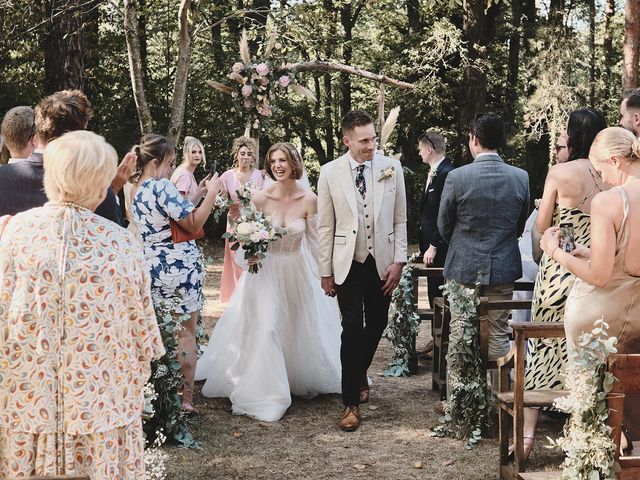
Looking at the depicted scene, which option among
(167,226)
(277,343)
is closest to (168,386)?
(167,226)

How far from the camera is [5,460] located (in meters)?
3.07

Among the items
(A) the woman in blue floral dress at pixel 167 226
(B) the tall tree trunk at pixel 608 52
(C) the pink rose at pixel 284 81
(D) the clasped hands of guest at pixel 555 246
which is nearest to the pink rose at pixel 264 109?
(C) the pink rose at pixel 284 81

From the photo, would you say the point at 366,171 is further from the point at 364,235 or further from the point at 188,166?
the point at 188,166

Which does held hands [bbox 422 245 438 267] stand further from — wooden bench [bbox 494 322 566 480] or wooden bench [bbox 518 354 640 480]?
wooden bench [bbox 518 354 640 480]

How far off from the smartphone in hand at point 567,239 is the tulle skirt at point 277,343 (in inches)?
A: 115

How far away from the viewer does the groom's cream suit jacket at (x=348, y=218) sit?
5852 millimetres

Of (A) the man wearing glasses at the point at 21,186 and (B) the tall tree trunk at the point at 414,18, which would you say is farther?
(B) the tall tree trunk at the point at 414,18

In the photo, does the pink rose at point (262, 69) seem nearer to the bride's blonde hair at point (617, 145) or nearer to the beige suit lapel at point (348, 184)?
the beige suit lapel at point (348, 184)

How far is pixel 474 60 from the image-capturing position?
1975 cm

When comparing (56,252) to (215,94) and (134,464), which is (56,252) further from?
(215,94)

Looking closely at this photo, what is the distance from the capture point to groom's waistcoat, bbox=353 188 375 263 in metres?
5.88

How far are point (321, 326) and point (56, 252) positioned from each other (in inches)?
161

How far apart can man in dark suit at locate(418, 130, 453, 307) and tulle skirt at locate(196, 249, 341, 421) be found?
136cm

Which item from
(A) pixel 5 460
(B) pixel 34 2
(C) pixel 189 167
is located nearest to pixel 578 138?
(A) pixel 5 460
